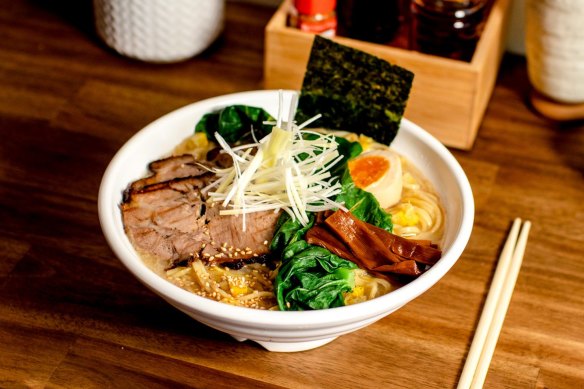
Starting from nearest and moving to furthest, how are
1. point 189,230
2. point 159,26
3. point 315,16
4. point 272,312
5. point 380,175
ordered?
point 272,312
point 189,230
point 380,175
point 315,16
point 159,26

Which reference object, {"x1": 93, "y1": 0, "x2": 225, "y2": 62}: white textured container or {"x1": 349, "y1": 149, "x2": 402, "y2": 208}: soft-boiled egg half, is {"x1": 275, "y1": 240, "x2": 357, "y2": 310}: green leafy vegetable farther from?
{"x1": 93, "y1": 0, "x2": 225, "y2": 62}: white textured container

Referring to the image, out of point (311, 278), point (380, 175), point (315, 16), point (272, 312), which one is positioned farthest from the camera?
point (315, 16)

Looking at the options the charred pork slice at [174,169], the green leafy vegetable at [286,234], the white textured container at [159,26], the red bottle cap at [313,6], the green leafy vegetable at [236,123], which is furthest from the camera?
the white textured container at [159,26]

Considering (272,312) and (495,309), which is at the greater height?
(272,312)

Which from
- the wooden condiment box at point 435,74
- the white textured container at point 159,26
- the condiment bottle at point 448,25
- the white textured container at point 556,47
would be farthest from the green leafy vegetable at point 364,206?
the white textured container at point 159,26

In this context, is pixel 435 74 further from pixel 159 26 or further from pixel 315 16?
pixel 159 26

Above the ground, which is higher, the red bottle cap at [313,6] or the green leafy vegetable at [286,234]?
the red bottle cap at [313,6]

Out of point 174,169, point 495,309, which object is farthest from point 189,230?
point 495,309

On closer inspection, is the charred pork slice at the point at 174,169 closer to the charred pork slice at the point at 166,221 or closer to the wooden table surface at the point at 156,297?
the charred pork slice at the point at 166,221
